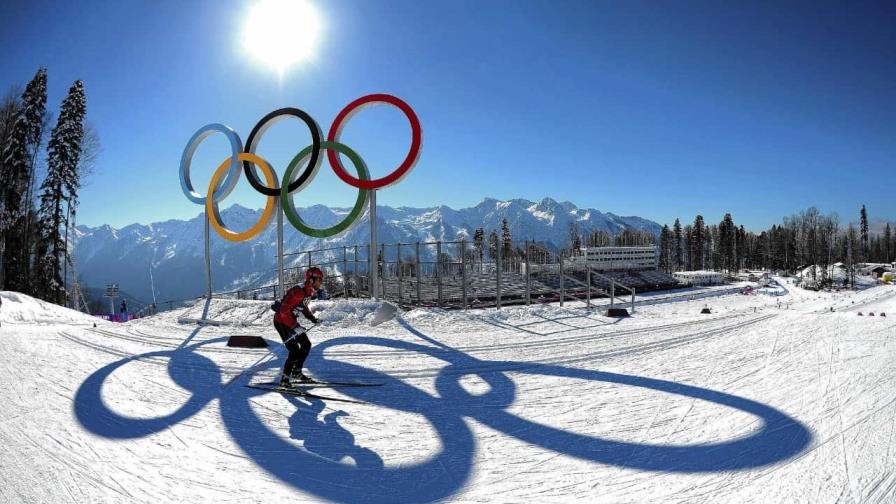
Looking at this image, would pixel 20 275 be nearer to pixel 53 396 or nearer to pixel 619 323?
pixel 53 396

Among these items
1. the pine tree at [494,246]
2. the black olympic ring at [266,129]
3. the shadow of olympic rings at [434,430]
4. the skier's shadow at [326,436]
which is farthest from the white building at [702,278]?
the skier's shadow at [326,436]

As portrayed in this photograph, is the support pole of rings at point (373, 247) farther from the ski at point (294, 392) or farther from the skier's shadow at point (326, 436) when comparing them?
the skier's shadow at point (326, 436)

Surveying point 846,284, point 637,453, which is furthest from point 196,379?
point 846,284

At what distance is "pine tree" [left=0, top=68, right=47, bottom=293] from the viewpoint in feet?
Answer: 81.9

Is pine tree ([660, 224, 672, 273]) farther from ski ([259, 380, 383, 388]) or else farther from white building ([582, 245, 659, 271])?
ski ([259, 380, 383, 388])

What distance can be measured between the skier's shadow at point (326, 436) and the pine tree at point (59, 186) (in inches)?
1154

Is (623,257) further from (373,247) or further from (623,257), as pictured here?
(373,247)

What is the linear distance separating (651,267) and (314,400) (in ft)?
206

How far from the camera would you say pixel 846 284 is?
6316 cm

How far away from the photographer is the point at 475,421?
5.27 metres

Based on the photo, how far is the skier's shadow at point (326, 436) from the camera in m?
4.30

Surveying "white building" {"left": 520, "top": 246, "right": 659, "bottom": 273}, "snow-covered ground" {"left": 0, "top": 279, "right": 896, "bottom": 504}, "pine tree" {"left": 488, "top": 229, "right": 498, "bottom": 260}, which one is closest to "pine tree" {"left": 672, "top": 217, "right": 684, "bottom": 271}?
"white building" {"left": 520, "top": 246, "right": 659, "bottom": 273}

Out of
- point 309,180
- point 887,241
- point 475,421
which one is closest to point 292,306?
point 475,421

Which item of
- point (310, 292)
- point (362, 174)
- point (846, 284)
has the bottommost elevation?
point (846, 284)
